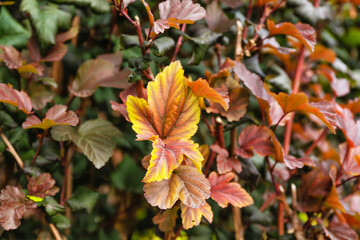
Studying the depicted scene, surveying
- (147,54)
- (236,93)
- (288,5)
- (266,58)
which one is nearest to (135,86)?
(147,54)

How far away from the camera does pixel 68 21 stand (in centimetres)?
75

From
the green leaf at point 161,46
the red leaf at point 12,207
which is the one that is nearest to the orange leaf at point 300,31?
the green leaf at point 161,46

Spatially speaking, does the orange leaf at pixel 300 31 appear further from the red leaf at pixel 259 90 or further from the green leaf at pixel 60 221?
the green leaf at pixel 60 221

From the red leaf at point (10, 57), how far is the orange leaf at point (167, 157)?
36cm

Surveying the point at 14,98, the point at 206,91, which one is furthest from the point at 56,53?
the point at 206,91

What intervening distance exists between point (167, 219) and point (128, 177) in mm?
356

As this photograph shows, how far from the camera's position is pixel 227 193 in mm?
608

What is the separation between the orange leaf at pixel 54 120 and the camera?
0.58 metres

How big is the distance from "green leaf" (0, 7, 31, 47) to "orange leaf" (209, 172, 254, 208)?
1.78 feet

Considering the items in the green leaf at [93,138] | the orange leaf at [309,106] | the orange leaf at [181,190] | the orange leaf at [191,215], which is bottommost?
the orange leaf at [191,215]

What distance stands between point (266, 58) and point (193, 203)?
70cm

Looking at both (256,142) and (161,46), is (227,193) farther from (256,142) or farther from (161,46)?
(161,46)

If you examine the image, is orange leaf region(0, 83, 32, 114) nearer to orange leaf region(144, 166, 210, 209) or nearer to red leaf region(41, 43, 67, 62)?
red leaf region(41, 43, 67, 62)

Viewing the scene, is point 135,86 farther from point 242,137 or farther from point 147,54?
point 242,137
